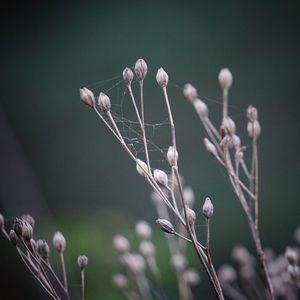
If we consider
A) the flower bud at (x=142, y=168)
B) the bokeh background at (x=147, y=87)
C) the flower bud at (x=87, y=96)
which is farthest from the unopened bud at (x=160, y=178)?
the bokeh background at (x=147, y=87)

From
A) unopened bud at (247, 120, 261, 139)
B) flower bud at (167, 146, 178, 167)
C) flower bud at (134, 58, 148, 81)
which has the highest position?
flower bud at (134, 58, 148, 81)

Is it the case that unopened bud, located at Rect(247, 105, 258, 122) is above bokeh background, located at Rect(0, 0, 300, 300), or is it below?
above

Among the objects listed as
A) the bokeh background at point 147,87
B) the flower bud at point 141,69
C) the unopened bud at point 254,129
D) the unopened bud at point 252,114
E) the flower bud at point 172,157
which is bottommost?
the bokeh background at point 147,87

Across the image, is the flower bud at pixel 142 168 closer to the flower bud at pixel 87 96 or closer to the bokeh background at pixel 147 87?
the flower bud at pixel 87 96

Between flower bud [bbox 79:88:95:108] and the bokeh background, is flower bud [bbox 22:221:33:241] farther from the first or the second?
the bokeh background

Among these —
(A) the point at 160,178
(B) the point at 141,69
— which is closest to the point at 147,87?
(B) the point at 141,69

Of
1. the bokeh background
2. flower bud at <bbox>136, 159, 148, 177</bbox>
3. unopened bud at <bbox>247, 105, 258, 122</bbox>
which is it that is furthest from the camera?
the bokeh background

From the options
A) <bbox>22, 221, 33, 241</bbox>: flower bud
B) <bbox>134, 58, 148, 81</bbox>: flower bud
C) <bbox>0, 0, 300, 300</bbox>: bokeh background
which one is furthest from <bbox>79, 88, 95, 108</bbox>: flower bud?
<bbox>0, 0, 300, 300</bbox>: bokeh background

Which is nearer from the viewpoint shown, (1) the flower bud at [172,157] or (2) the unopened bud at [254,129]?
(1) the flower bud at [172,157]

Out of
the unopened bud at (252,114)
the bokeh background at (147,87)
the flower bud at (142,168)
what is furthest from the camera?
the bokeh background at (147,87)

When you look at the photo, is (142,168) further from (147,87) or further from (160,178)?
(147,87)
